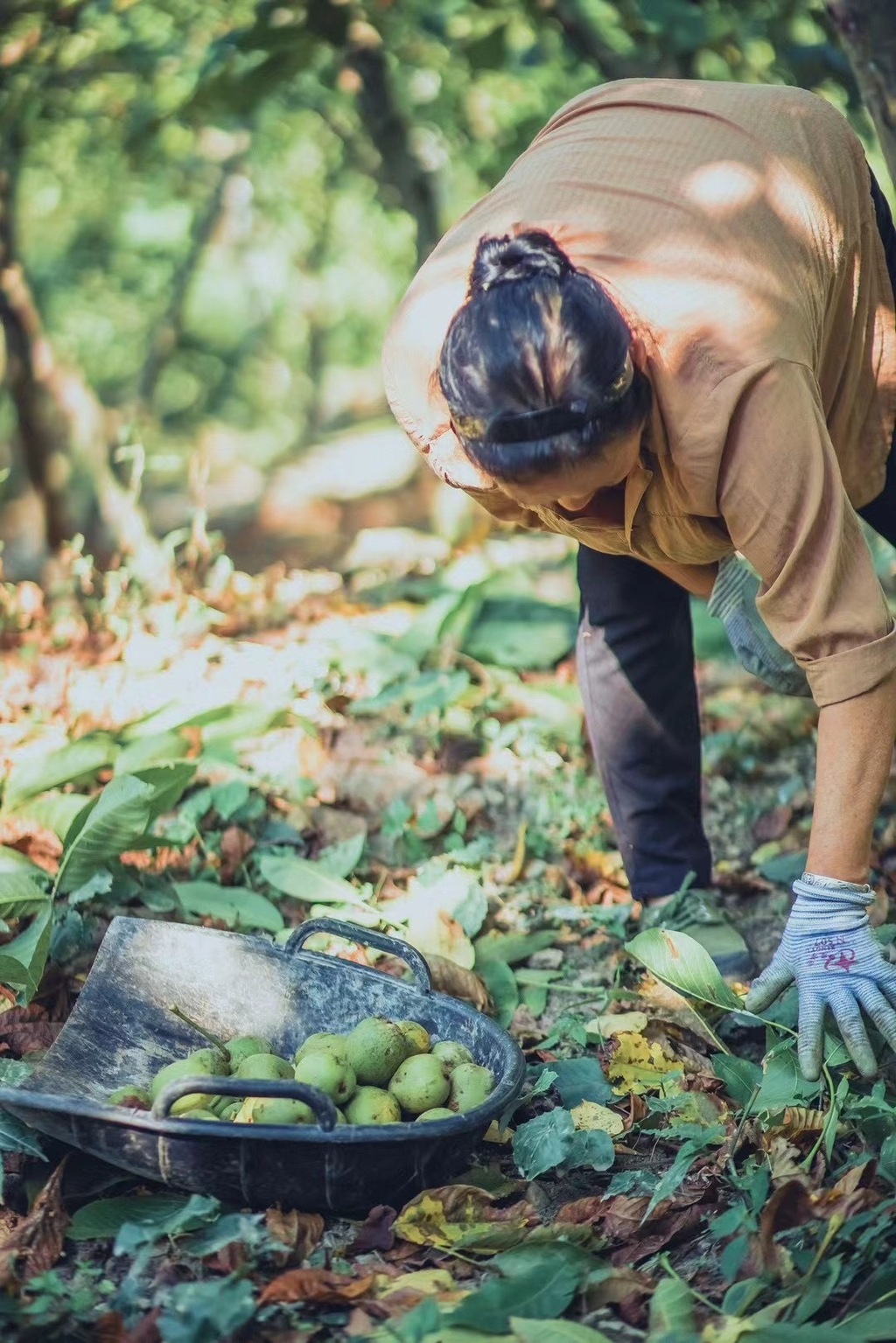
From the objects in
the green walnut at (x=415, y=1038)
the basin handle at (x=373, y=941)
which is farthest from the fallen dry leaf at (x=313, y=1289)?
the basin handle at (x=373, y=941)

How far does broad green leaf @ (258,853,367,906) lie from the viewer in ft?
8.47

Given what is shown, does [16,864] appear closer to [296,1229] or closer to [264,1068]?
[264,1068]

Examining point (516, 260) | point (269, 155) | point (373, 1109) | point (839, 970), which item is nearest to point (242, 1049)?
point (373, 1109)

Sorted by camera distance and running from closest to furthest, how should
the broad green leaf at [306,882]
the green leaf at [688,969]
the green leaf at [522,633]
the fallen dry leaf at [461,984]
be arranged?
the green leaf at [688,969] → the fallen dry leaf at [461,984] → the broad green leaf at [306,882] → the green leaf at [522,633]

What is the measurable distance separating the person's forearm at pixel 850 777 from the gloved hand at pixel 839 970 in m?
0.03

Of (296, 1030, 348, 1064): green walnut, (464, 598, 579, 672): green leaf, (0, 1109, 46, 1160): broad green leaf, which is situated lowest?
(464, 598, 579, 672): green leaf

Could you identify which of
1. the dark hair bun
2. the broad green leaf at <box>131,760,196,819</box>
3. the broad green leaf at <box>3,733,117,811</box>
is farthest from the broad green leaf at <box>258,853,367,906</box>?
the dark hair bun

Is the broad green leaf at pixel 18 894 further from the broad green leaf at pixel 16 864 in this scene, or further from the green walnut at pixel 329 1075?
the green walnut at pixel 329 1075

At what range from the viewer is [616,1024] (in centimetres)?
226

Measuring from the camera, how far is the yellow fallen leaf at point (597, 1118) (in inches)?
79.4

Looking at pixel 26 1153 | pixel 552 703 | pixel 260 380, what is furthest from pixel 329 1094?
pixel 260 380

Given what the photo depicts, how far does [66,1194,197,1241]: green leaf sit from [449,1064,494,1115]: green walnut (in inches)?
14.5

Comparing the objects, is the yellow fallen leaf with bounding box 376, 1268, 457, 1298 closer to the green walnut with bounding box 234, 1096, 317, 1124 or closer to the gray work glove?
the green walnut with bounding box 234, 1096, 317, 1124

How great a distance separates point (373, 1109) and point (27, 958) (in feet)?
2.30
